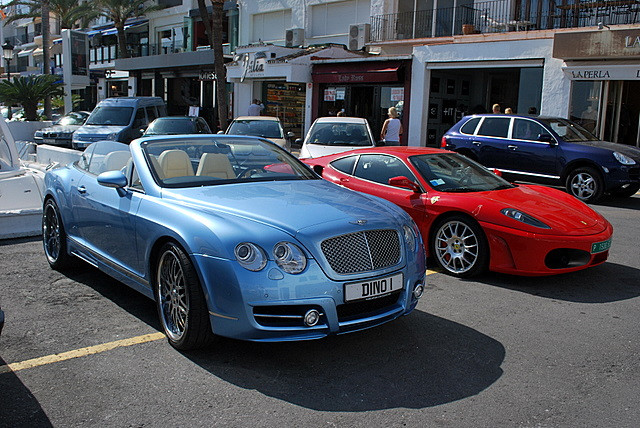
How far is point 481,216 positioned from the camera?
6.20 m

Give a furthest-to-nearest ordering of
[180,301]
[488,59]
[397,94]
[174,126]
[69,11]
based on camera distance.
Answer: [69,11]
[397,94]
[488,59]
[174,126]
[180,301]

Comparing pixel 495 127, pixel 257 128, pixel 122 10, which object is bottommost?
pixel 257 128

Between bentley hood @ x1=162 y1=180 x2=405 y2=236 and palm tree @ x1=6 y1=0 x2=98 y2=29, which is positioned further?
palm tree @ x1=6 y1=0 x2=98 y2=29

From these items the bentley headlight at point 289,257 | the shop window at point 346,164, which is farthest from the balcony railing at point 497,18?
the bentley headlight at point 289,257

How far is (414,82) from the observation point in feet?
72.0

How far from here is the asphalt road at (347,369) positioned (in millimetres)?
3428

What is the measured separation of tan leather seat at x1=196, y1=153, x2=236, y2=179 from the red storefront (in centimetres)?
1759

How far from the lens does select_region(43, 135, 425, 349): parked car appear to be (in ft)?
12.7

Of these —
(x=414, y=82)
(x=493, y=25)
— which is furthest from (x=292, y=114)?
(x=493, y=25)

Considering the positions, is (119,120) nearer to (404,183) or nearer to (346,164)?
(346,164)

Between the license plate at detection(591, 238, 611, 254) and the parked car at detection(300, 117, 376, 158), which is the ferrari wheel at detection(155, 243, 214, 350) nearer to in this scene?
the license plate at detection(591, 238, 611, 254)

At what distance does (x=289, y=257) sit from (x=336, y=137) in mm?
10351

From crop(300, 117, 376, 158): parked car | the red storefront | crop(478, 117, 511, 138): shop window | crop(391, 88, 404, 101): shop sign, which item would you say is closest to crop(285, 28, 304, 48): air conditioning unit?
the red storefront

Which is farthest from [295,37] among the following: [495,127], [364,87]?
[495,127]
